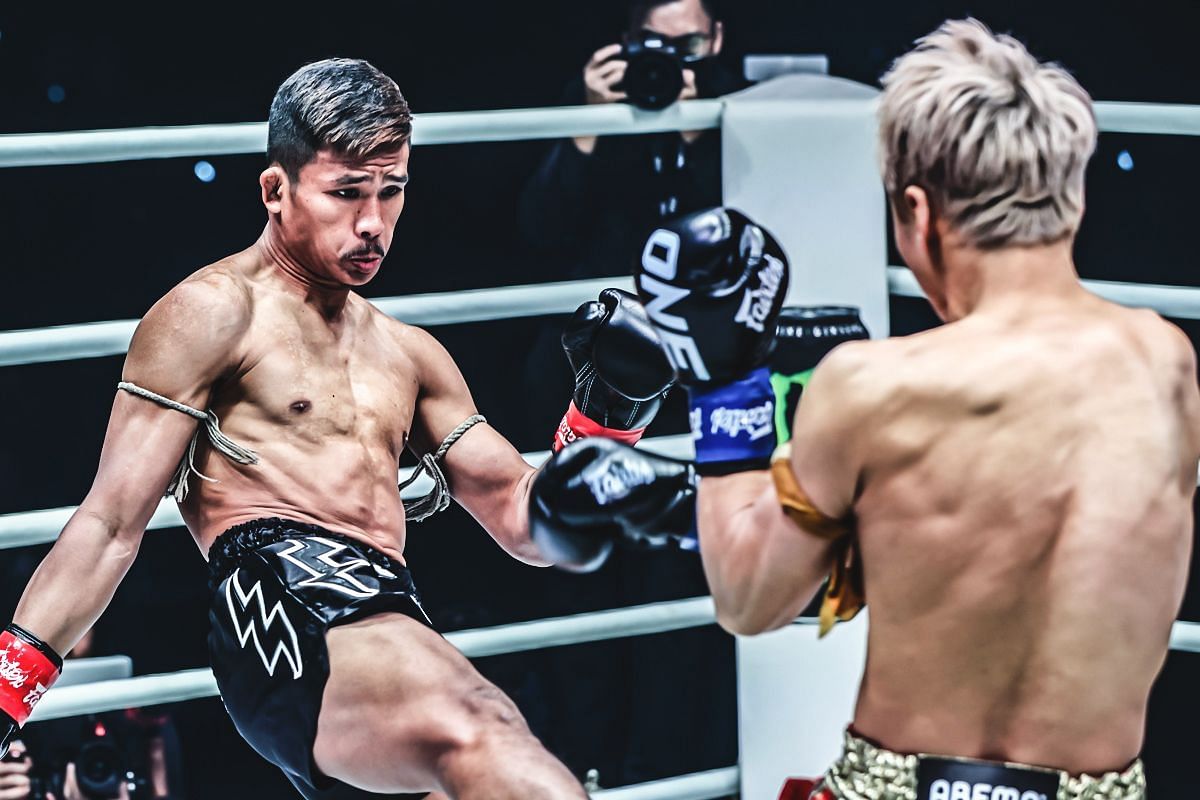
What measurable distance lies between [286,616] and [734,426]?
0.67 metres

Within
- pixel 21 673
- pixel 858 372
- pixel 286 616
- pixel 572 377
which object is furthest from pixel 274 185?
pixel 858 372

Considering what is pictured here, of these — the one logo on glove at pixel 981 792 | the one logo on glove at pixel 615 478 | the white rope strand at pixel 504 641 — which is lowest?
the white rope strand at pixel 504 641

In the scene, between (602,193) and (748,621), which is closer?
(748,621)

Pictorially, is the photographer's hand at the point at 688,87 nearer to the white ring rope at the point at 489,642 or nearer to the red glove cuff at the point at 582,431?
the red glove cuff at the point at 582,431

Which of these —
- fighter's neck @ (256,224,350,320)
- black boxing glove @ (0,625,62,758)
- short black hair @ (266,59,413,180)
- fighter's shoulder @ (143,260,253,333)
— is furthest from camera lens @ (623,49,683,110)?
black boxing glove @ (0,625,62,758)

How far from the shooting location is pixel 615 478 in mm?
1527

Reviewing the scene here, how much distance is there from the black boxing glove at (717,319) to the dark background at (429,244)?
1.19 m

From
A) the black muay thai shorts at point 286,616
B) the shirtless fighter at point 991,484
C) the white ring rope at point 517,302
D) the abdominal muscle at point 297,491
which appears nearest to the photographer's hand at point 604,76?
the white ring rope at point 517,302

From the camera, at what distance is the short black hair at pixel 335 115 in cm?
194

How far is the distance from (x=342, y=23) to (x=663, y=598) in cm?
130

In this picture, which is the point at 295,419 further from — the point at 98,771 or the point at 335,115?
the point at 98,771

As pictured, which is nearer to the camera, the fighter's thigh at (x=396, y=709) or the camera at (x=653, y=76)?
the fighter's thigh at (x=396, y=709)

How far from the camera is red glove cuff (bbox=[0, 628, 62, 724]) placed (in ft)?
5.74

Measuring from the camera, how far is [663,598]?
262 centimetres
